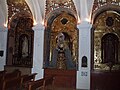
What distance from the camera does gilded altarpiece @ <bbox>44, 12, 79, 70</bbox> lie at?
1134 cm

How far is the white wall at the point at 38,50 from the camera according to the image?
461 inches

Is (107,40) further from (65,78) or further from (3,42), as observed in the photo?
(3,42)

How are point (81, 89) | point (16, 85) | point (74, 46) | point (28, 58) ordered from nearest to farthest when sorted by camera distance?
point (16, 85)
point (81, 89)
point (74, 46)
point (28, 58)

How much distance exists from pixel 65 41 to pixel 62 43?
0.65 ft

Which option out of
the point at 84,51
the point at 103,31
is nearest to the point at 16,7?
the point at 84,51

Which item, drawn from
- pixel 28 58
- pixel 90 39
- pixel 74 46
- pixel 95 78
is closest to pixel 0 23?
pixel 28 58

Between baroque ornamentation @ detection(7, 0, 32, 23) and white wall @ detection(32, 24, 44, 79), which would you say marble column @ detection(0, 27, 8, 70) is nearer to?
baroque ornamentation @ detection(7, 0, 32, 23)

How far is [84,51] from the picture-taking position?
1074 cm

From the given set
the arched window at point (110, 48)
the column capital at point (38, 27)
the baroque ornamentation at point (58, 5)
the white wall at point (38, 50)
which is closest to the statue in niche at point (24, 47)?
the white wall at point (38, 50)

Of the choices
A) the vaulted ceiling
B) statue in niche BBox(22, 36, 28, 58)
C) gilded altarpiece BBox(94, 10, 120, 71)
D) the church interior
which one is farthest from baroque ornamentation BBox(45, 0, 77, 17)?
statue in niche BBox(22, 36, 28, 58)

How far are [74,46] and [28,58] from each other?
293 centimetres

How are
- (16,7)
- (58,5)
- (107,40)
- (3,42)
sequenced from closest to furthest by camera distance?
(107,40)
(58,5)
(16,7)
(3,42)

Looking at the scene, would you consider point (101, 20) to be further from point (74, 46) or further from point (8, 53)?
point (8, 53)

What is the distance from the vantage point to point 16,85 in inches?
275
